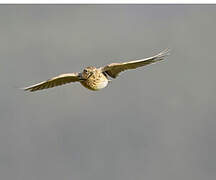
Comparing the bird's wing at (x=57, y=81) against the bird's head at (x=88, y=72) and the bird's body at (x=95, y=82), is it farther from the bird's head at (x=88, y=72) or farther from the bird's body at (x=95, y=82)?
the bird's body at (x=95, y=82)

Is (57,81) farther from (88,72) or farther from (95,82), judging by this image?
(95,82)

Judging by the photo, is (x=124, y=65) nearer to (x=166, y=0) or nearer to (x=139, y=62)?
(x=139, y=62)

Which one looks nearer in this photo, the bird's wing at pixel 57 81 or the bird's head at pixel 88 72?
the bird's head at pixel 88 72

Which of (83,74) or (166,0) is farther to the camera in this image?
(166,0)

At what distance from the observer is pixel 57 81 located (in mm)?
40812

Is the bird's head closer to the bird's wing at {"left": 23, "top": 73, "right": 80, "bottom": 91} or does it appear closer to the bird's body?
the bird's body

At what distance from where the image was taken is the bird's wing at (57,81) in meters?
40.4

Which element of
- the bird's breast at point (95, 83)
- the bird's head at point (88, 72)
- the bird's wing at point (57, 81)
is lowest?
the bird's breast at point (95, 83)

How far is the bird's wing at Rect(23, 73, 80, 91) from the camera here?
40.4m

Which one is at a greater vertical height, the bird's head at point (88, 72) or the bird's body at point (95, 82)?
the bird's head at point (88, 72)

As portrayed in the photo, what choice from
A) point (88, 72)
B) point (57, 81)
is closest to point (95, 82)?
point (88, 72)

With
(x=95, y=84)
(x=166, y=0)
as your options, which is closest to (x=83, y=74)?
(x=95, y=84)

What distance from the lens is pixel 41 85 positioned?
4081cm

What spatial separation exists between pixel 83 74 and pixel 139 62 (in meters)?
1.79
